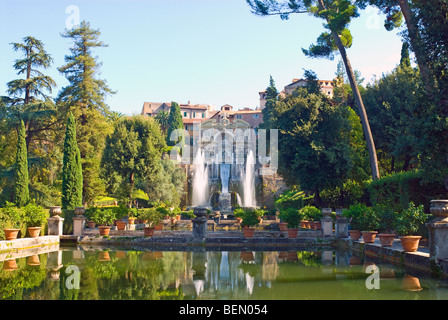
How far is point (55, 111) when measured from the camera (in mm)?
29109

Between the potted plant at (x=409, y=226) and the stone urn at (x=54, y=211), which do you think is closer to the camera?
the potted plant at (x=409, y=226)

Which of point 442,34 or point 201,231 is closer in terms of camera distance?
point 442,34

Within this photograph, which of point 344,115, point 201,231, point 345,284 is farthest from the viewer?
point 344,115

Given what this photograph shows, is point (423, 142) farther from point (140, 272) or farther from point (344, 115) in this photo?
point (344, 115)

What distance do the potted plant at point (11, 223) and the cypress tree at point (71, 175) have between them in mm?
8754

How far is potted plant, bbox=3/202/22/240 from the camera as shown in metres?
14.1

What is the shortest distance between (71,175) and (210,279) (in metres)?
18.6

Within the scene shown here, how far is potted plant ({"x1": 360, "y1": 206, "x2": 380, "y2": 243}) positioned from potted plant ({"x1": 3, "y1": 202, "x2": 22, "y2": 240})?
11598 millimetres

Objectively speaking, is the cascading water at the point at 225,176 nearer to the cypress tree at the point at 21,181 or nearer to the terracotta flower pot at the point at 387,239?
the cypress tree at the point at 21,181

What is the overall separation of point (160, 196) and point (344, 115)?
1422 centimetres

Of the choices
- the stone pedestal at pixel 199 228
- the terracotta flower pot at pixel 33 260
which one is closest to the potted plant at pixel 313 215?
the stone pedestal at pixel 199 228

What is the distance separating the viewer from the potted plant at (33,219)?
51.2 ft

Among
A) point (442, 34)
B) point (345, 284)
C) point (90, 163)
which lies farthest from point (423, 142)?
point (90, 163)

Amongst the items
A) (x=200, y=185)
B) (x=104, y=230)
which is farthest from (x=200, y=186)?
(x=104, y=230)
